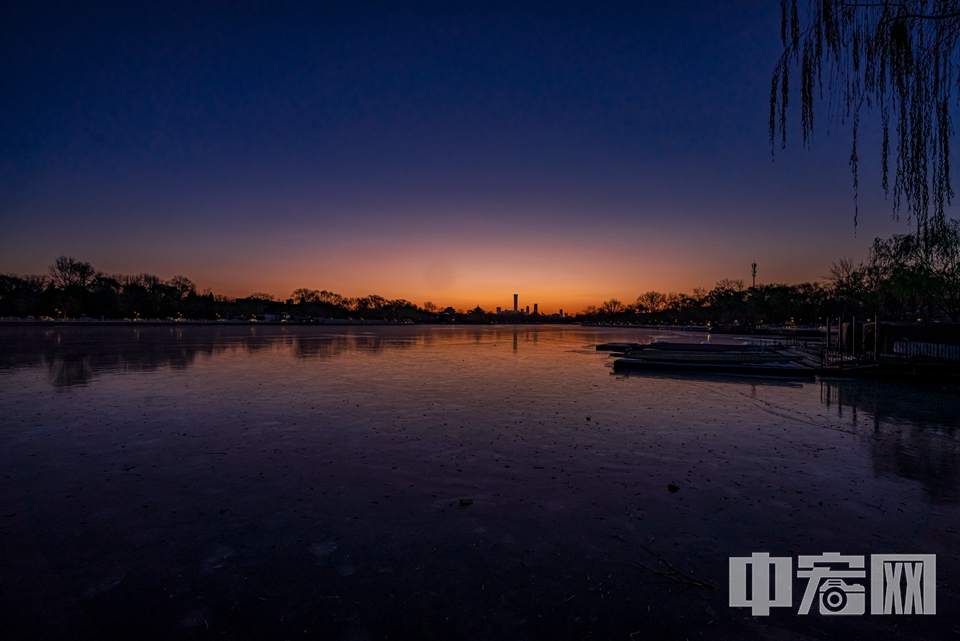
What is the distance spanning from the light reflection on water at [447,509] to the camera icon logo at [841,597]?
205 millimetres

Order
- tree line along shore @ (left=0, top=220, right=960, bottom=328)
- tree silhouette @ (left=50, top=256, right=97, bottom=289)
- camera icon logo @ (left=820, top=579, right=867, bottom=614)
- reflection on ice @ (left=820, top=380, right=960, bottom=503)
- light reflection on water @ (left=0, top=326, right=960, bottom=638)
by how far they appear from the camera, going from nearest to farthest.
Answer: light reflection on water @ (left=0, top=326, right=960, bottom=638) → camera icon logo @ (left=820, top=579, right=867, bottom=614) → reflection on ice @ (left=820, top=380, right=960, bottom=503) → tree line along shore @ (left=0, top=220, right=960, bottom=328) → tree silhouette @ (left=50, top=256, right=97, bottom=289)

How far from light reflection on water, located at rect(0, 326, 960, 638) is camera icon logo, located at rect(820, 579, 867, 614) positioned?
0.20 m

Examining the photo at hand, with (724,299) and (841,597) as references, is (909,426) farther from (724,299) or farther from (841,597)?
(724,299)

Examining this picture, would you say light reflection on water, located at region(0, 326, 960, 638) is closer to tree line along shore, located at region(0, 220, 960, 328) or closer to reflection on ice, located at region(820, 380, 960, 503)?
reflection on ice, located at region(820, 380, 960, 503)

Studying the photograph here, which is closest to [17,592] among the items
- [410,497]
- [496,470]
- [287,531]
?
[287,531]

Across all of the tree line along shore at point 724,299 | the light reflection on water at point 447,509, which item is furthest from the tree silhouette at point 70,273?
the light reflection on water at point 447,509

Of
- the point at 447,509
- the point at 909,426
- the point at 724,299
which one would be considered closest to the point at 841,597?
the point at 447,509

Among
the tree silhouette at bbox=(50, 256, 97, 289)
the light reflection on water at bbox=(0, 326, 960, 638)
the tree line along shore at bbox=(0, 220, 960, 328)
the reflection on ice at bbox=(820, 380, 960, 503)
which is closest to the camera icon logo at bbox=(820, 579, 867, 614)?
the light reflection on water at bbox=(0, 326, 960, 638)

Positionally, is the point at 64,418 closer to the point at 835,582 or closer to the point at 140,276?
the point at 835,582

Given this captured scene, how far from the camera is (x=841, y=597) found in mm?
3916

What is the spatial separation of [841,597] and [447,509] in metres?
4.02

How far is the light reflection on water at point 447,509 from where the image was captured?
3.65 m

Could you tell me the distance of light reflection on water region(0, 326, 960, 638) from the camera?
3648 mm

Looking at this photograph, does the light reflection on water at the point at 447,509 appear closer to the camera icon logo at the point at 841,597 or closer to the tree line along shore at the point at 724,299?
the camera icon logo at the point at 841,597
